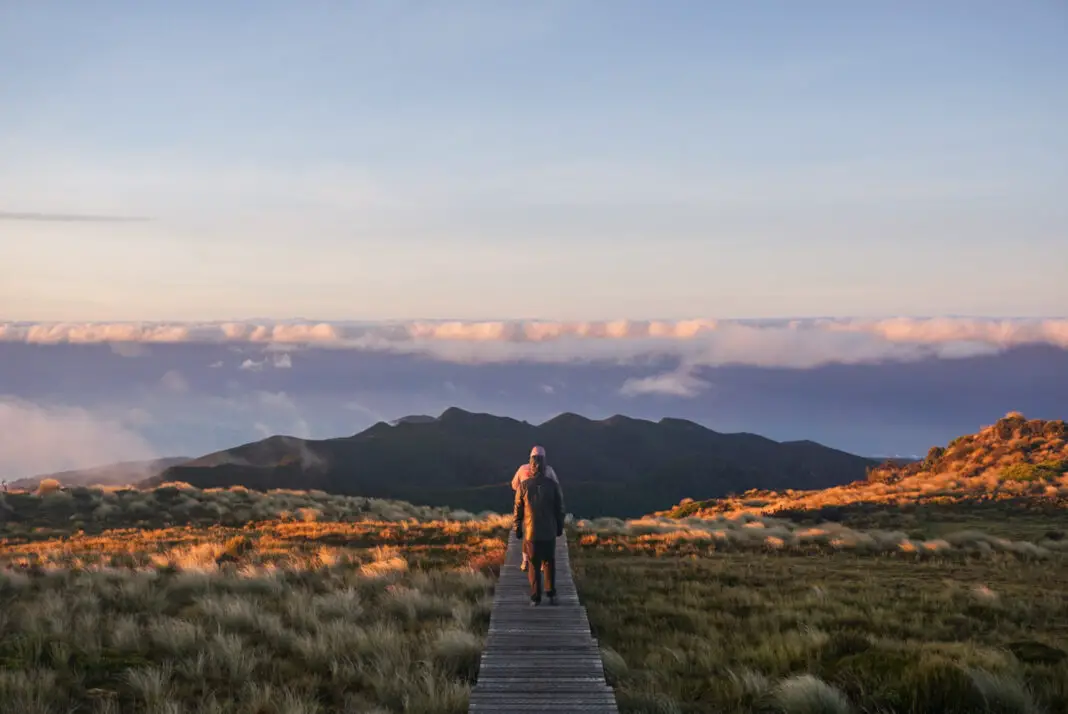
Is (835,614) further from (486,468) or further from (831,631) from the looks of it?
(486,468)

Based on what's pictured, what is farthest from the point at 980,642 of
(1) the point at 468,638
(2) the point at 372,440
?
(2) the point at 372,440

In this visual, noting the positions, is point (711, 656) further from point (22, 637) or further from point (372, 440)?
point (372, 440)

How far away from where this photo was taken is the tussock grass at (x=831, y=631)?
9.12 metres

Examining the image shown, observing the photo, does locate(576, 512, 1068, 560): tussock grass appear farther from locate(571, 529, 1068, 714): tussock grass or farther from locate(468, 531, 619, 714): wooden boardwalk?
locate(468, 531, 619, 714): wooden boardwalk

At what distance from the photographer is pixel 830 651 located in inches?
441

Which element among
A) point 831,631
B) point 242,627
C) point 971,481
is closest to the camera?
point 831,631

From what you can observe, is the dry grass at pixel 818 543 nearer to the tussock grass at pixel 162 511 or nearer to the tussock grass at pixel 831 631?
the tussock grass at pixel 831 631

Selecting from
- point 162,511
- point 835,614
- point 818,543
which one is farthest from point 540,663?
point 162,511

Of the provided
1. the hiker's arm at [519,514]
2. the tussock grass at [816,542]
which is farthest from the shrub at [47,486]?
the hiker's arm at [519,514]

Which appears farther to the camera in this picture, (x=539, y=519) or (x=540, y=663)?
(x=539, y=519)

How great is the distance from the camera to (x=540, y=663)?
392 inches

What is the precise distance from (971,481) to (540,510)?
46024mm


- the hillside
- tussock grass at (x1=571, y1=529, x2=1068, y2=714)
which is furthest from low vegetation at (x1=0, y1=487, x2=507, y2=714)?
the hillside

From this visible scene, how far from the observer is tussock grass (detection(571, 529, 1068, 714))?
9.12 metres
